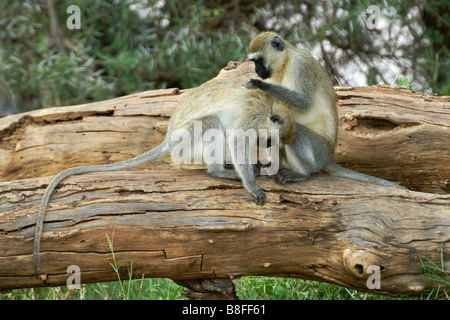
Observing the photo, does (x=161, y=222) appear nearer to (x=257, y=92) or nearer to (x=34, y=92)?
(x=257, y=92)

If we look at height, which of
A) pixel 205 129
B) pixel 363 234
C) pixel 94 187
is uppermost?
pixel 205 129

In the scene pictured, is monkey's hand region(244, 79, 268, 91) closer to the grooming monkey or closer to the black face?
the grooming monkey

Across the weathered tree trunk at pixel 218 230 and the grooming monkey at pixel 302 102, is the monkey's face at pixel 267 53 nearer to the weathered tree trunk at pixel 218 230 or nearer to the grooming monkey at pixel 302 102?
the grooming monkey at pixel 302 102

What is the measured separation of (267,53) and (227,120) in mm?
870

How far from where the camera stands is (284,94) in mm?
4113

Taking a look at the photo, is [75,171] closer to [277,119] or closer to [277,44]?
[277,119]

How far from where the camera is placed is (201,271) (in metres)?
3.41

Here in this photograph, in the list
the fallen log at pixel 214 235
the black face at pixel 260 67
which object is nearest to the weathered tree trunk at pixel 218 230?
the fallen log at pixel 214 235

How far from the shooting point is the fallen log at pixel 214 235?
3.26 meters

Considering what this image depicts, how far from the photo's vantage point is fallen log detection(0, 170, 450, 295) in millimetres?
3256

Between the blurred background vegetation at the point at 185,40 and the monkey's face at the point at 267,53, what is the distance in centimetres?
281

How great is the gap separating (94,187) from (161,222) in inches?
22.6

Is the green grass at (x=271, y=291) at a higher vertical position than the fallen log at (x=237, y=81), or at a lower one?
lower

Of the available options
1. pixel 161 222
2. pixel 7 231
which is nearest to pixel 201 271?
pixel 161 222
